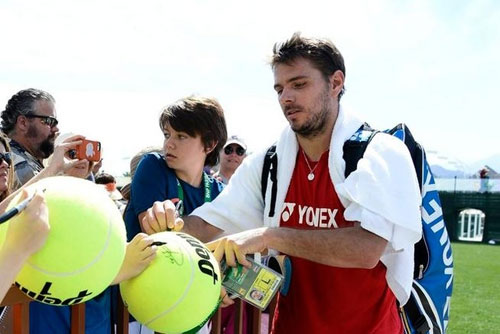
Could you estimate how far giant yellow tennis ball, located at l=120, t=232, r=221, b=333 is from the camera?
176cm

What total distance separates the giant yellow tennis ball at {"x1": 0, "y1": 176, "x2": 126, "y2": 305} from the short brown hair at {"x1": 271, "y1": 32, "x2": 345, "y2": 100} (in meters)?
1.13

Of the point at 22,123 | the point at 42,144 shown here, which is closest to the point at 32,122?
the point at 22,123

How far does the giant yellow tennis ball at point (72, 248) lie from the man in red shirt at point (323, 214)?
502mm

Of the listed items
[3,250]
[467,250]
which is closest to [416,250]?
[3,250]

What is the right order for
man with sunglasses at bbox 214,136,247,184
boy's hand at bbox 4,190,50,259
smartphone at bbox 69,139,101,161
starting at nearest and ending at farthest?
boy's hand at bbox 4,190,50,259
smartphone at bbox 69,139,101,161
man with sunglasses at bbox 214,136,247,184

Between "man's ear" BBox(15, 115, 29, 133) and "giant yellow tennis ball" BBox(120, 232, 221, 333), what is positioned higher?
"man's ear" BBox(15, 115, 29, 133)

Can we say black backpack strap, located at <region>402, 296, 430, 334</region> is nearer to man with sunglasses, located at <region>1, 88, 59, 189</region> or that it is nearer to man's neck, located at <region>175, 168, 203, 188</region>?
man's neck, located at <region>175, 168, 203, 188</region>

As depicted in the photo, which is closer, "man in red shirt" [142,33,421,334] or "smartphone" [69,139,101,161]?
"man in red shirt" [142,33,421,334]

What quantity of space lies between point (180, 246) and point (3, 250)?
57 centimetres

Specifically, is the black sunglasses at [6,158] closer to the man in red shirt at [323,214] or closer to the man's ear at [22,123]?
the man in red shirt at [323,214]

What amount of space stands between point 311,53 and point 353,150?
0.47 m

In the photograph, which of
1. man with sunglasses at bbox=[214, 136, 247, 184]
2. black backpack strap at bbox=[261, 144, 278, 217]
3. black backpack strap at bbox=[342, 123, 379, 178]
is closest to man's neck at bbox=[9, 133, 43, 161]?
man with sunglasses at bbox=[214, 136, 247, 184]

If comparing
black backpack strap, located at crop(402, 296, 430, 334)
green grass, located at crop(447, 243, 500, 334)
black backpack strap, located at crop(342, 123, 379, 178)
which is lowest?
green grass, located at crop(447, 243, 500, 334)

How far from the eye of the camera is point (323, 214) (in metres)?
2.29
